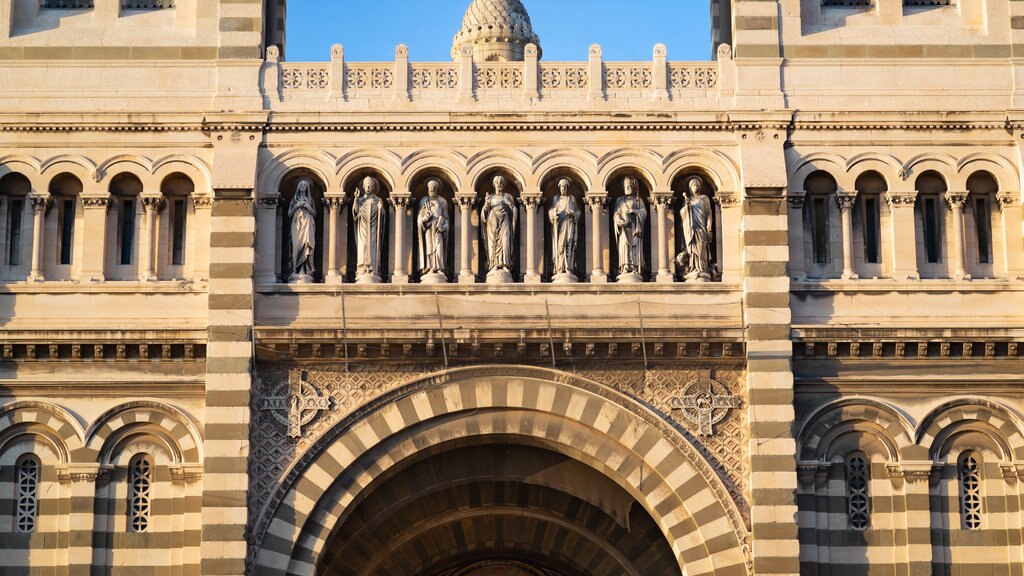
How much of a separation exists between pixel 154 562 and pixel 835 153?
10936 millimetres

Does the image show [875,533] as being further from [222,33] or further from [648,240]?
[222,33]

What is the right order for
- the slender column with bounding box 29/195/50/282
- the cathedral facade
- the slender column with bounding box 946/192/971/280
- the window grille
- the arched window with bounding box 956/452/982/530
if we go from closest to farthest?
the cathedral facade, the arched window with bounding box 956/452/982/530, the slender column with bounding box 29/195/50/282, the slender column with bounding box 946/192/971/280, the window grille

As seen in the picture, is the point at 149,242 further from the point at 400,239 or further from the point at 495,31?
the point at 495,31

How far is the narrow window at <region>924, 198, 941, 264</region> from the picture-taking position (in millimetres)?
28812

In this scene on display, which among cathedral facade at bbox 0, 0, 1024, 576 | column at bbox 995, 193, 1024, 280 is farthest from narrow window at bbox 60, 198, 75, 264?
column at bbox 995, 193, 1024, 280

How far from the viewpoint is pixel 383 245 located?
28.8 metres

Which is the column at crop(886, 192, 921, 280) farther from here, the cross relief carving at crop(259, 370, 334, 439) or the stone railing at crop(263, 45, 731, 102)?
the cross relief carving at crop(259, 370, 334, 439)

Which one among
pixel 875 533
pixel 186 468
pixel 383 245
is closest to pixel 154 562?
pixel 186 468

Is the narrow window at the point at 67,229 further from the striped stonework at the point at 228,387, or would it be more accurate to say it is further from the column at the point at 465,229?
the column at the point at 465,229

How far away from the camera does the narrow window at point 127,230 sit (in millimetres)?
28800

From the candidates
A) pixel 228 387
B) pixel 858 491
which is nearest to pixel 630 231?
pixel 858 491

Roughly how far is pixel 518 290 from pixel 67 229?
6.46 m

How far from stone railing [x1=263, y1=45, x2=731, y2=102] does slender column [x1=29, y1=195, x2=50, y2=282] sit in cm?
350

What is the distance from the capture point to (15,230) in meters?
28.9
